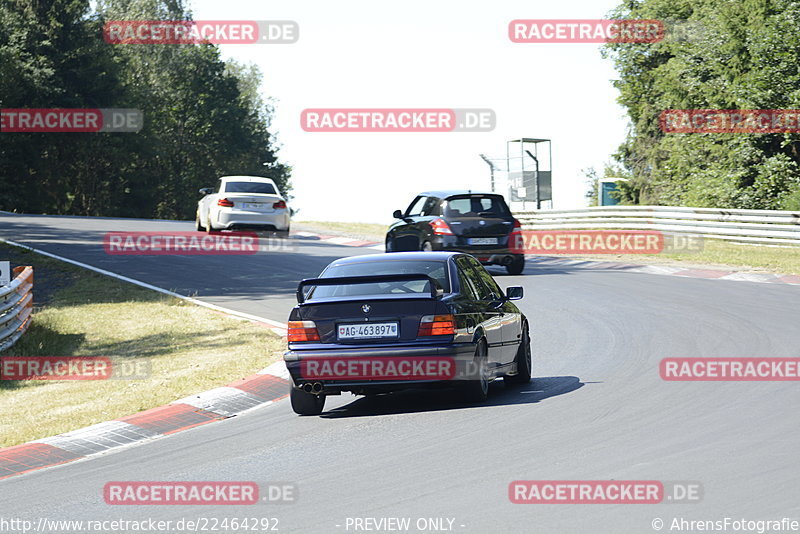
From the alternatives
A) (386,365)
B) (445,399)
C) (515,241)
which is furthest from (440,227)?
(386,365)

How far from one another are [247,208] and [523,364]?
53.8 ft

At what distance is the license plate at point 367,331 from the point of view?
9414 millimetres

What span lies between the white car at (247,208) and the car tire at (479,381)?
1702cm

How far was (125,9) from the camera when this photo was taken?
239ft

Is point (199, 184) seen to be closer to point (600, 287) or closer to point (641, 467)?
point (600, 287)

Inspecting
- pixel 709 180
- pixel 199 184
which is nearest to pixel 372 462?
Result: pixel 709 180

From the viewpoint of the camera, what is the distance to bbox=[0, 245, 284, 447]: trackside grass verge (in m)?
11.1

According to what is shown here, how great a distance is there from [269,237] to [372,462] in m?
21.2

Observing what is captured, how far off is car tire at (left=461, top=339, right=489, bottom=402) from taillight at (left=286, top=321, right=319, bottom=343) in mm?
1435

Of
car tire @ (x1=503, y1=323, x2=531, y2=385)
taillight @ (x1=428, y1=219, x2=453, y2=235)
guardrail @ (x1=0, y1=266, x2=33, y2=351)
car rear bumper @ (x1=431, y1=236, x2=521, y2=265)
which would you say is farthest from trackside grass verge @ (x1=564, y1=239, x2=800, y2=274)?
guardrail @ (x1=0, y1=266, x2=33, y2=351)

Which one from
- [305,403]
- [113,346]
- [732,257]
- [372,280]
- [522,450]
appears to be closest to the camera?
[522,450]

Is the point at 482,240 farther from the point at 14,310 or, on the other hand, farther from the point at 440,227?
the point at 14,310

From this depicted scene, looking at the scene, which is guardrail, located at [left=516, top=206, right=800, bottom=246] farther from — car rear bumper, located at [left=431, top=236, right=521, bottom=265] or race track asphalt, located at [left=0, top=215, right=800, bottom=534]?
race track asphalt, located at [left=0, top=215, right=800, bottom=534]

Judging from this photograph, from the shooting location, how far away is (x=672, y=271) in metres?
23.1
